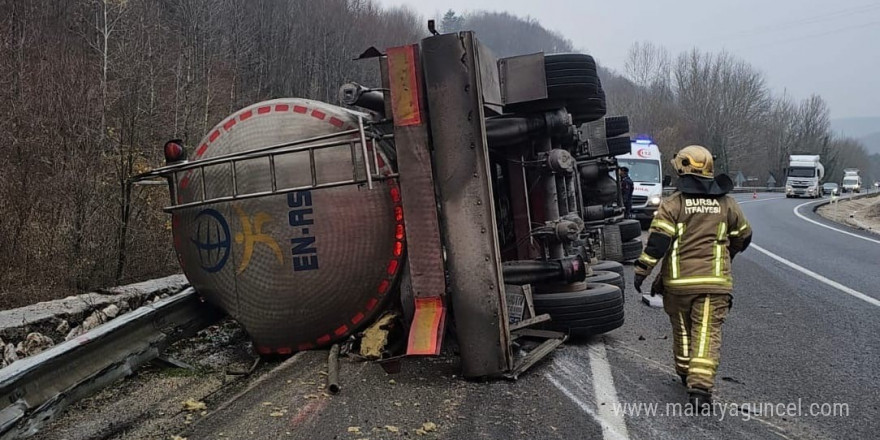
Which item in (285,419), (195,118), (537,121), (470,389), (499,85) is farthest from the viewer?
(195,118)

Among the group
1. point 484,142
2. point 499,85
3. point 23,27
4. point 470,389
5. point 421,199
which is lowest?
point 470,389

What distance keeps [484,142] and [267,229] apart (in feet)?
4.61

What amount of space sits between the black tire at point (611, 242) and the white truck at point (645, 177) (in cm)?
675

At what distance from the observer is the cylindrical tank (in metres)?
3.90

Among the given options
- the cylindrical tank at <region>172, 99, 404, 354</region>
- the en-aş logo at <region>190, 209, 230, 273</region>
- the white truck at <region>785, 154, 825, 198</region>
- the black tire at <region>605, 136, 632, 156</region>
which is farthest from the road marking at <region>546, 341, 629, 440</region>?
the white truck at <region>785, 154, 825, 198</region>

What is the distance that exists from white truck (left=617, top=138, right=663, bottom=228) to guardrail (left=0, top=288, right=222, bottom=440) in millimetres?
14013

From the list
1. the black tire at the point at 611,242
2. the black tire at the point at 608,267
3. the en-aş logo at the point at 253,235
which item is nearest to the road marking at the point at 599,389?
the en-aş logo at the point at 253,235

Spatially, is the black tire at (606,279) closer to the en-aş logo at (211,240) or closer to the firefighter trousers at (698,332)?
the firefighter trousers at (698,332)

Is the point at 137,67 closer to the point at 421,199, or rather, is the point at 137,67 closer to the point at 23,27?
the point at 23,27

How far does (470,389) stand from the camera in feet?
11.9

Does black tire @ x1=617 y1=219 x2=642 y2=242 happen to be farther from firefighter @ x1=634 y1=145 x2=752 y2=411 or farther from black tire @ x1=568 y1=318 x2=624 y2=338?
firefighter @ x1=634 y1=145 x2=752 y2=411

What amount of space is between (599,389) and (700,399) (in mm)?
538

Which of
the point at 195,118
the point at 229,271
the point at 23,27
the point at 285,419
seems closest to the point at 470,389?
the point at 285,419

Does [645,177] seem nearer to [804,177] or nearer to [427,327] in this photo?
[427,327]
